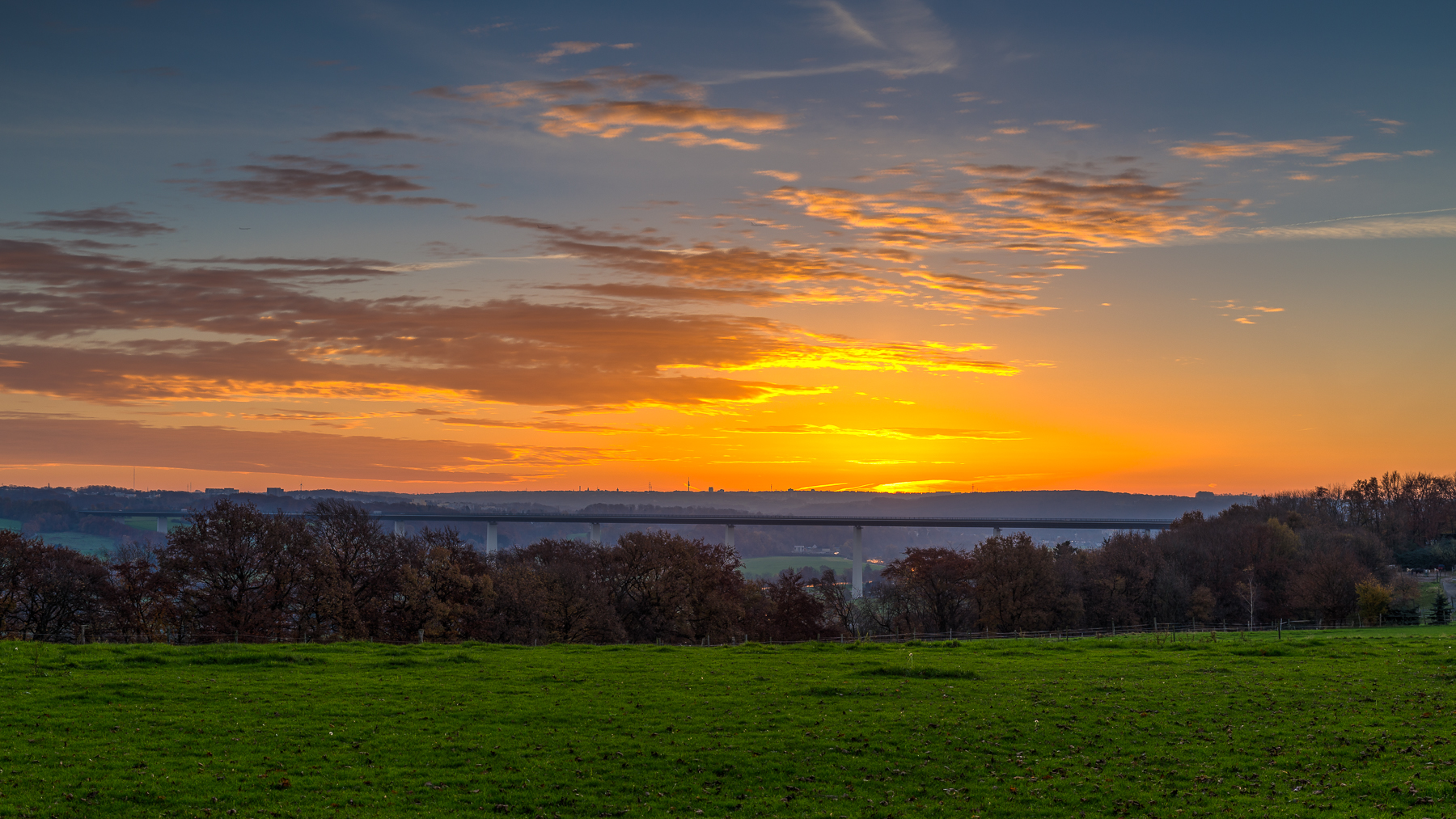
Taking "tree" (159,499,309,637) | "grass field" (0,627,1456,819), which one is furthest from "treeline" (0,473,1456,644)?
"grass field" (0,627,1456,819)

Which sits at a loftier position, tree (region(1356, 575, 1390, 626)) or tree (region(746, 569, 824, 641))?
tree (region(1356, 575, 1390, 626))

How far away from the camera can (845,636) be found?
325 ft

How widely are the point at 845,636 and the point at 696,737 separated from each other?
76.5 m

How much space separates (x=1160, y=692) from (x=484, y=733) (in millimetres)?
22809

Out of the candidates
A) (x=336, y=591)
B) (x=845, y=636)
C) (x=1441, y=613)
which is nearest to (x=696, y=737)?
(x=336, y=591)

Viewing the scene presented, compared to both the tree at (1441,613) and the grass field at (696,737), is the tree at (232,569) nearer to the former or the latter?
the grass field at (696,737)

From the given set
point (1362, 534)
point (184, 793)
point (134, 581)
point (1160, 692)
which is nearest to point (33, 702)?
point (184, 793)

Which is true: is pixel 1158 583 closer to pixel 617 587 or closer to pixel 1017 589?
pixel 1017 589

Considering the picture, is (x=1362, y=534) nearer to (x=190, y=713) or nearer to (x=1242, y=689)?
(x=1242, y=689)

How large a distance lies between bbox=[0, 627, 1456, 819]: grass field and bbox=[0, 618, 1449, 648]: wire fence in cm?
1294

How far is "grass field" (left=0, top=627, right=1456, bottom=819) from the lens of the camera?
1991cm

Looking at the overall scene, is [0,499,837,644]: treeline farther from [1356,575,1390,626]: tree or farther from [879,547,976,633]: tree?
[1356,575,1390,626]: tree

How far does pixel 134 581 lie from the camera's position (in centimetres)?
6500

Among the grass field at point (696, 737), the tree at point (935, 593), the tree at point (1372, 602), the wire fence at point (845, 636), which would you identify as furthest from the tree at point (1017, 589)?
the grass field at point (696, 737)
